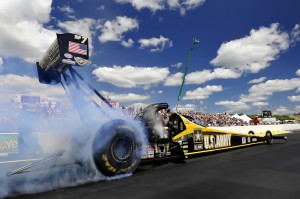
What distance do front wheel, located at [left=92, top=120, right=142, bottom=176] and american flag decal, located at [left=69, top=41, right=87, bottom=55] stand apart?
1.80 metres

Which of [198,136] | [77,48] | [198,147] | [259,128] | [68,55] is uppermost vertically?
[77,48]

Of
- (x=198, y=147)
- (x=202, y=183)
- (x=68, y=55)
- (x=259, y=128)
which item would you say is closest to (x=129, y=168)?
(x=202, y=183)

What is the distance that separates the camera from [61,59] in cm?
596

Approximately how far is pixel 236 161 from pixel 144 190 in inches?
174

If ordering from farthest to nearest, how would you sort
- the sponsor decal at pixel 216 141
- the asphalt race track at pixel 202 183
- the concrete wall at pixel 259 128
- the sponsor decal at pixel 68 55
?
the concrete wall at pixel 259 128 < the sponsor decal at pixel 216 141 < the sponsor decal at pixel 68 55 < the asphalt race track at pixel 202 183

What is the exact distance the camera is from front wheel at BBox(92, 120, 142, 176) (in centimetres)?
593

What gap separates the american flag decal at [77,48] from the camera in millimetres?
5965

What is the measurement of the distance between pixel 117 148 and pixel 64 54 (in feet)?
8.21

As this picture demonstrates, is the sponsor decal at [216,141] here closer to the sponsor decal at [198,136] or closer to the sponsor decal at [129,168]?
the sponsor decal at [198,136]

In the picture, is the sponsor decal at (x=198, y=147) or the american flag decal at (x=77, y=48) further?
the sponsor decal at (x=198, y=147)

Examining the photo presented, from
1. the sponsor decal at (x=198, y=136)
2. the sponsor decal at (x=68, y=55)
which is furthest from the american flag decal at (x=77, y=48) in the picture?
the sponsor decal at (x=198, y=136)

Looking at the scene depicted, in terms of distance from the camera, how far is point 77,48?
238 inches

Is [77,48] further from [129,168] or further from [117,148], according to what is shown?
[129,168]

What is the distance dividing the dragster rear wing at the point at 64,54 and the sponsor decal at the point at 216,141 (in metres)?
5.21
